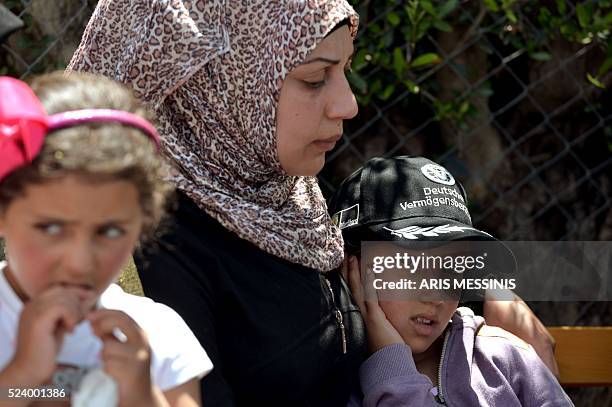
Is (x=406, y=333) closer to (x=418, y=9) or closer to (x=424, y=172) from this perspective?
(x=424, y=172)

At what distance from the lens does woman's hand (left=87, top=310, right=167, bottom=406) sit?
1448 mm

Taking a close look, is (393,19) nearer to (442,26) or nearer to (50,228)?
(442,26)

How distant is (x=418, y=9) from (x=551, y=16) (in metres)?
0.56

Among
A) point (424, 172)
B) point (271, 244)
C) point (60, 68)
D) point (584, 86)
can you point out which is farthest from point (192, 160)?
point (584, 86)

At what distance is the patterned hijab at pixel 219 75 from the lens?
2.22 m

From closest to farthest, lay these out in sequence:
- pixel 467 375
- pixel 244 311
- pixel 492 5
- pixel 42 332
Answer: pixel 42 332 → pixel 244 311 → pixel 467 375 → pixel 492 5

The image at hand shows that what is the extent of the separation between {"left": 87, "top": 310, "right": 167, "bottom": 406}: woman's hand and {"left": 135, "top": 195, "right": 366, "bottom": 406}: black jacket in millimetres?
574

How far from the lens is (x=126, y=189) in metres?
1.51

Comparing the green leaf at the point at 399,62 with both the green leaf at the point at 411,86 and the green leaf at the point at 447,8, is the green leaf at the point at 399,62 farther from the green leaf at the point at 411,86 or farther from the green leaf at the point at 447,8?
the green leaf at the point at 447,8

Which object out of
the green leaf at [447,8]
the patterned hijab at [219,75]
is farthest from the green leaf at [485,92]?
the patterned hijab at [219,75]

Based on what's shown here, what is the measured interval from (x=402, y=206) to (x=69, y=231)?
1.25 m

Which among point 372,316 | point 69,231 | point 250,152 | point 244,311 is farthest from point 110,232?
point 372,316

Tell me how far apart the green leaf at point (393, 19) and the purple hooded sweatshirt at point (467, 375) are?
126cm

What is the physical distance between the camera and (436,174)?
265cm
